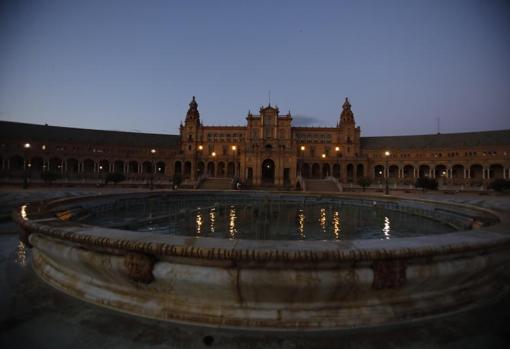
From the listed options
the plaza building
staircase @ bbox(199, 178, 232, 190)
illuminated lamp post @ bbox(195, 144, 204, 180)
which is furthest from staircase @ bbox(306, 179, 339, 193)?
illuminated lamp post @ bbox(195, 144, 204, 180)

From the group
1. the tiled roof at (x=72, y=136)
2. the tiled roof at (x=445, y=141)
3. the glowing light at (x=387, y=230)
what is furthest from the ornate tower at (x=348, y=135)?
the glowing light at (x=387, y=230)

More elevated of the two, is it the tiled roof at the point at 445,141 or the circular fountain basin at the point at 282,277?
the tiled roof at the point at 445,141

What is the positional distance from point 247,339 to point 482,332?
272 centimetres

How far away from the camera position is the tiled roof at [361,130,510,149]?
6172 centimetres

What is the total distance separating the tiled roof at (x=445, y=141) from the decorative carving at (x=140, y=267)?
73.9m

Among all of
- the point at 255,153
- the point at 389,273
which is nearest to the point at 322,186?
the point at 255,153

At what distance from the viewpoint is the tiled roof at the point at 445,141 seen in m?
61.7

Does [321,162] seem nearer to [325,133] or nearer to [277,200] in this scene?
[325,133]

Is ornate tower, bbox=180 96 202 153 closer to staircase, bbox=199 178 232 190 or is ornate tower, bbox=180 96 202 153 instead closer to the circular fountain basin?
staircase, bbox=199 178 232 190

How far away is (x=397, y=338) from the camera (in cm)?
305

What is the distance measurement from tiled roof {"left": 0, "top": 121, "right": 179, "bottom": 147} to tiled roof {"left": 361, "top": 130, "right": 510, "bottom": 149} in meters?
56.2

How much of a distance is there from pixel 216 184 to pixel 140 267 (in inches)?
1455

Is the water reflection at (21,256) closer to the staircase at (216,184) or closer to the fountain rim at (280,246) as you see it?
the fountain rim at (280,246)

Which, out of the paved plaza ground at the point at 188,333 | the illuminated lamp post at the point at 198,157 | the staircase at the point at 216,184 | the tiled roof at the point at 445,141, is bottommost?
the paved plaza ground at the point at 188,333
